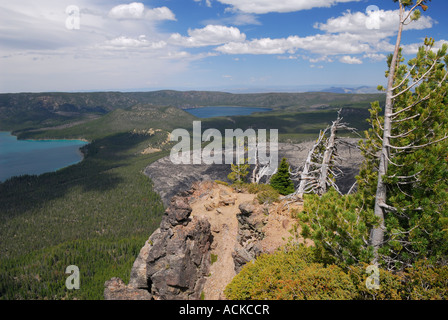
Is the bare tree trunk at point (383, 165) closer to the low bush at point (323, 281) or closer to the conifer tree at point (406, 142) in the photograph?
the conifer tree at point (406, 142)

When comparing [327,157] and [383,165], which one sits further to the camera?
[327,157]

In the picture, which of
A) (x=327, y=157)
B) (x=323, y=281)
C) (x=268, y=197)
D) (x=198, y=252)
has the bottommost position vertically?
(x=198, y=252)

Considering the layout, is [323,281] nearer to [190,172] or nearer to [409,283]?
[409,283]

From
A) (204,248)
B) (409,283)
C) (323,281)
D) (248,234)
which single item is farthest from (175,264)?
(409,283)

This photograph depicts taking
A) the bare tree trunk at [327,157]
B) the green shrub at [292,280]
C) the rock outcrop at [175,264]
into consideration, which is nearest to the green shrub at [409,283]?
the green shrub at [292,280]

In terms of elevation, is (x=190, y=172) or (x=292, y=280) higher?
(x=292, y=280)

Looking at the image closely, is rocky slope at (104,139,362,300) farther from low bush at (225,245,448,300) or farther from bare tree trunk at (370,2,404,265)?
bare tree trunk at (370,2,404,265)

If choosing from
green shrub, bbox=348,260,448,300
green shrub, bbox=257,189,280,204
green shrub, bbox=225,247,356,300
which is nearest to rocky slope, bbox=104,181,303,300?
green shrub, bbox=257,189,280,204
